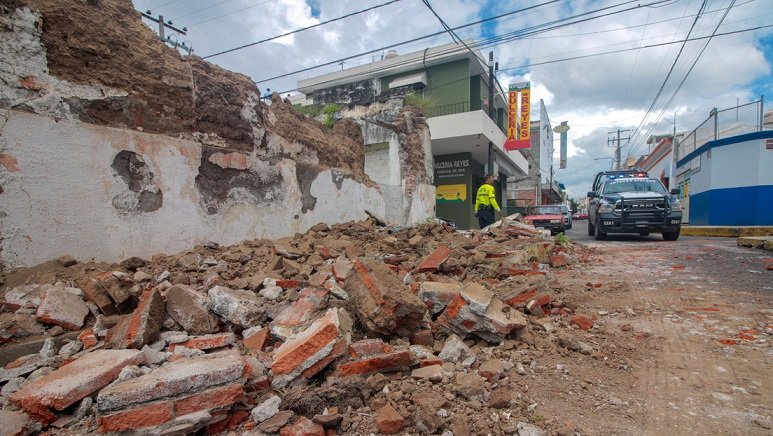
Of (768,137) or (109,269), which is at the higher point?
(768,137)

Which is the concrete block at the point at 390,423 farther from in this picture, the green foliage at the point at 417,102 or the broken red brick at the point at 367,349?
the green foliage at the point at 417,102

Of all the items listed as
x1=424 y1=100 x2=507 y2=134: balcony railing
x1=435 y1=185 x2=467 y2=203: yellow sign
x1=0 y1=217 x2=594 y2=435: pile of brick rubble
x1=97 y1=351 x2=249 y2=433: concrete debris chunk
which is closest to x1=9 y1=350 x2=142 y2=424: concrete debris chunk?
x1=0 y1=217 x2=594 y2=435: pile of brick rubble

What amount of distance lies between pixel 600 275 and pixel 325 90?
1883cm

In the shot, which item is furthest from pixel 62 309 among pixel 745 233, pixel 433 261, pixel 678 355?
pixel 745 233

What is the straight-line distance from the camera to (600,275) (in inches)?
214

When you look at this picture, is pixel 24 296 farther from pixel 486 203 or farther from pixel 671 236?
pixel 671 236

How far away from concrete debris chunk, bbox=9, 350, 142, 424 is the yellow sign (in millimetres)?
17298

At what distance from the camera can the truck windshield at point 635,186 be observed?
33.2 feet

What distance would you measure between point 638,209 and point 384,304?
9518mm

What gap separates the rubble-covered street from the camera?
76.8 inches

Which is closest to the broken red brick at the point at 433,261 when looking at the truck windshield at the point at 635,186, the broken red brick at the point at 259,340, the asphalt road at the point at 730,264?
the broken red brick at the point at 259,340

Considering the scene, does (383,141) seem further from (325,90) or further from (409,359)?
(325,90)

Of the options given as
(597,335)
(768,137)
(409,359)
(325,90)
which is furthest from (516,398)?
(325,90)

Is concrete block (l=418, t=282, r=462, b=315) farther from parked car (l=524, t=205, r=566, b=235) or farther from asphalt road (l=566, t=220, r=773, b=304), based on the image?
parked car (l=524, t=205, r=566, b=235)
